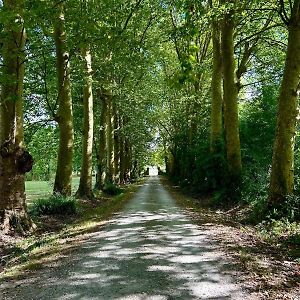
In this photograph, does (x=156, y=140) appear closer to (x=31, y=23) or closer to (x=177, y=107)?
(x=177, y=107)

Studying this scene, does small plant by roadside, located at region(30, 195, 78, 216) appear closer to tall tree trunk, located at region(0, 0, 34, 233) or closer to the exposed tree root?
the exposed tree root

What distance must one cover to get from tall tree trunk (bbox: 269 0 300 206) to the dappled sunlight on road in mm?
2543

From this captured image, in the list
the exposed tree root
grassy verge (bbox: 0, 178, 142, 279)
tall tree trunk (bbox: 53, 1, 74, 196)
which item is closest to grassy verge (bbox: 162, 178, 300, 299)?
grassy verge (bbox: 0, 178, 142, 279)

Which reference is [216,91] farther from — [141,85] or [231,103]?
[141,85]

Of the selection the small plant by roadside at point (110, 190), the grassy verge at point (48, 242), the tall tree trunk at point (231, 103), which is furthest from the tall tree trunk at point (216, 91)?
the grassy verge at point (48, 242)

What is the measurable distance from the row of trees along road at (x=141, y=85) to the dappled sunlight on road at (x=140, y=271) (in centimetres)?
295

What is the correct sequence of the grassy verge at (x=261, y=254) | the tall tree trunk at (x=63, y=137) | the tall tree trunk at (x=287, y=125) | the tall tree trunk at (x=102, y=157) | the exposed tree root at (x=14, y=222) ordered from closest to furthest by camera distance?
the grassy verge at (x=261, y=254)
the exposed tree root at (x=14, y=222)
the tall tree trunk at (x=287, y=125)
the tall tree trunk at (x=63, y=137)
the tall tree trunk at (x=102, y=157)

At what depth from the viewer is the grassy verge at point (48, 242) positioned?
22.3 feet

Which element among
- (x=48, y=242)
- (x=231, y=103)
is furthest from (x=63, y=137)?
(x=231, y=103)

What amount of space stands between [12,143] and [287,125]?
23.9ft

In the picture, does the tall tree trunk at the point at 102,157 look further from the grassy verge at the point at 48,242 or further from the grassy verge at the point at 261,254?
the grassy verge at the point at 261,254

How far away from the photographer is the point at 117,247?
25.3ft

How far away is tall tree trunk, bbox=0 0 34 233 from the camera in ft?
30.9

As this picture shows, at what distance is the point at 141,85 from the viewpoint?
31625 millimetres
